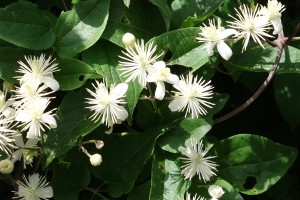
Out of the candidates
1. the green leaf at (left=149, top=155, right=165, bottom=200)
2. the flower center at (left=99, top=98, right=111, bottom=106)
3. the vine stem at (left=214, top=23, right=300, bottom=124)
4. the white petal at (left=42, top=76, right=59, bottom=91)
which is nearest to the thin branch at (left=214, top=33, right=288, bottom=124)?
the vine stem at (left=214, top=23, right=300, bottom=124)

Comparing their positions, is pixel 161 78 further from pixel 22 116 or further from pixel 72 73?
pixel 22 116

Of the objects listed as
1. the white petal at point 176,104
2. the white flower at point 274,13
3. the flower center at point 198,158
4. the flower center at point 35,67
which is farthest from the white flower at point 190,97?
the flower center at point 35,67

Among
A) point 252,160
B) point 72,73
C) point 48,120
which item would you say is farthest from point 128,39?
point 252,160

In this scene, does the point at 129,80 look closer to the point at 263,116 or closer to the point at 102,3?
the point at 102,3

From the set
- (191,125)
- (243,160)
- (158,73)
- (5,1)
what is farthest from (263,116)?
(5,1)

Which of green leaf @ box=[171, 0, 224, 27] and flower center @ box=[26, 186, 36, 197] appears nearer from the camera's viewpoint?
flower center @ box=[26, 186, 36, 197]

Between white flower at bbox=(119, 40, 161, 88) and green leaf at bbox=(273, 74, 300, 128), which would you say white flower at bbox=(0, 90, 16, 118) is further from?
green leaf at bbox=(273, 74, 300, 128)
